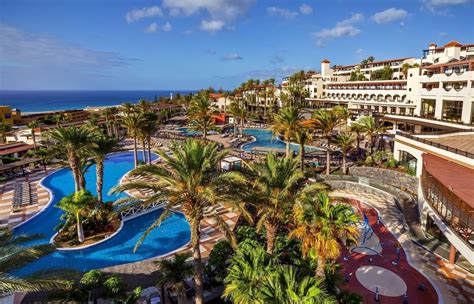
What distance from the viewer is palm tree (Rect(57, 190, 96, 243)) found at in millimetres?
20719

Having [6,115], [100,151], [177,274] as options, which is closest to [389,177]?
[177,274]

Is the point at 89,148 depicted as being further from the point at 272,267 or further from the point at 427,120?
the point at 427,120

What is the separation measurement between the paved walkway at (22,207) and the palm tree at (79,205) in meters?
7.65

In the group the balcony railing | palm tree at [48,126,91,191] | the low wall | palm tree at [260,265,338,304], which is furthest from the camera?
the low wall

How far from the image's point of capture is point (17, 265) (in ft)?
35.3

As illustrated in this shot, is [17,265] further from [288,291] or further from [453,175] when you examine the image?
[453,175]

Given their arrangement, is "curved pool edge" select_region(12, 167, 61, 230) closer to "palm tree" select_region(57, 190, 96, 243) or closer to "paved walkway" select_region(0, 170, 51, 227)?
"paved walkway" select_region(0, 170, 51, 227)

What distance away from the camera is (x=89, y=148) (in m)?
24.1

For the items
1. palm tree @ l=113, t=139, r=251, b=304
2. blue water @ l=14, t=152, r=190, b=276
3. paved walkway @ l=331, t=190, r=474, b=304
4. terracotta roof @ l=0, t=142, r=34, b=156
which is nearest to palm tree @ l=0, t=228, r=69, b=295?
palm tree @ l=113, t=139, r=251, b=304

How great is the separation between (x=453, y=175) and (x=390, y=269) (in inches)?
303

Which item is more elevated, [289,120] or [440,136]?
[289,120]

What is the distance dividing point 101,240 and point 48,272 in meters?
11.7

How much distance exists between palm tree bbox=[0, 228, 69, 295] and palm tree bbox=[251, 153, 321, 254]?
30.2 feet

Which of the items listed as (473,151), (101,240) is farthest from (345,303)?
(473,151)
